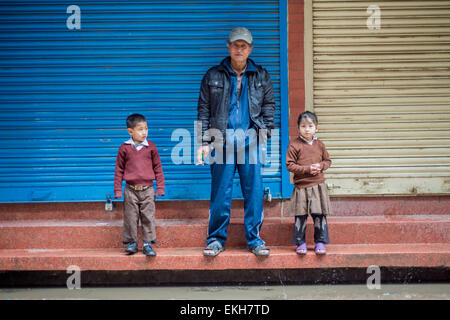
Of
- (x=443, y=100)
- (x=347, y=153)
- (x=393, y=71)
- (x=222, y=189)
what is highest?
(x=393, y=71)

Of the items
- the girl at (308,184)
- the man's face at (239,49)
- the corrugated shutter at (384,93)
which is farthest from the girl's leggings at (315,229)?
the man's face at (239,49)

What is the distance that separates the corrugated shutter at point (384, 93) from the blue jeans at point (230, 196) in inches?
51.7

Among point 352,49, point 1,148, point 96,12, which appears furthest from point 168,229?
point 352,49

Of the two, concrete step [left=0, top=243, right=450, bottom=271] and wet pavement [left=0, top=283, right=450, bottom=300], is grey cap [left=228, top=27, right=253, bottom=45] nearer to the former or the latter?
concrete step [left=0, top=243, right=450, bottom=271]

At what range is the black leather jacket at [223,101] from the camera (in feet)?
13.9

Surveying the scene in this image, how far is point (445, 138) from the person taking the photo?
5164 mm

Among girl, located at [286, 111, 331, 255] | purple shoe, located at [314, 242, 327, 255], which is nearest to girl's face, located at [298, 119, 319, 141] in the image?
girl, located at [286, 111, 331, 255]

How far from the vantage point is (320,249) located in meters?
4.21

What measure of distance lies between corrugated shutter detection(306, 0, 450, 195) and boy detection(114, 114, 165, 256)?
2202mm

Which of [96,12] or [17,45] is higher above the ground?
[96,12]

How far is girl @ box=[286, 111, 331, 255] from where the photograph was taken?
4.21 m

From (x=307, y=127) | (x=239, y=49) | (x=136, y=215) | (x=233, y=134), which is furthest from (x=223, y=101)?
(x=136, y=215)

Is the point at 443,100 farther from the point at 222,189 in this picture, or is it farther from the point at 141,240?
the point at 141,240

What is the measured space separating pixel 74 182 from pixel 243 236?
7.13 feet
